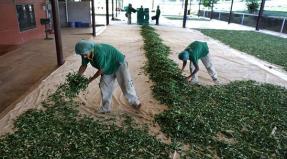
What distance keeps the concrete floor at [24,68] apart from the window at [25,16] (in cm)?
76

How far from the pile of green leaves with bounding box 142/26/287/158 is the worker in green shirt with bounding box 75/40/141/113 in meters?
0.81

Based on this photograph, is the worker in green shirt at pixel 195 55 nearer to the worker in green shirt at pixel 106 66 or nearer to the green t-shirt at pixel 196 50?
the green t-shirt at pixel 196 50

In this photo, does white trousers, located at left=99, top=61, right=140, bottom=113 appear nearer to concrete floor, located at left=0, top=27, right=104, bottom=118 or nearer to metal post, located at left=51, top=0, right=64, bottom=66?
concrete floor, located at left=0, top=27, right=104, bottom=118

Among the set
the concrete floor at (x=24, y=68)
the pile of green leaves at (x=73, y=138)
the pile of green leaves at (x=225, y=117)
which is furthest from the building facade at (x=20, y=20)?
the pile of green leaves at (x=225, y=117)

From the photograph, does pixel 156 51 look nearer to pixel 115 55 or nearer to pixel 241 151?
pixel 115 55

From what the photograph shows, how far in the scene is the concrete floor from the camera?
4980 millimetres

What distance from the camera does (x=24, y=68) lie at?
659cm

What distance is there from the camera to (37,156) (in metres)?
3.05

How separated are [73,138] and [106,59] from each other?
1239 mm

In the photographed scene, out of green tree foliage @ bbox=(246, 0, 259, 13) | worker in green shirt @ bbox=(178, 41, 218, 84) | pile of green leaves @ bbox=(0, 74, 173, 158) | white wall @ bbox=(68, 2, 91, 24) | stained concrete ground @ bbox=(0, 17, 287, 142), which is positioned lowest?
pile of green leaves @ bbox=(0, 74, 173, 158)

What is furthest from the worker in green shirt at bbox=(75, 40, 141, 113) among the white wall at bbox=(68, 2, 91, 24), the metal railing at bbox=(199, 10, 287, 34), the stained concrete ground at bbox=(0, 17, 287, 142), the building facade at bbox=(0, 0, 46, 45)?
the metal railing at bbox=(199, 10, 287, 34)

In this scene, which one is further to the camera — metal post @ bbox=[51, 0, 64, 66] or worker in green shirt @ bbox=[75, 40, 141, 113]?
metal post @ bbox=[51, 0, 64, 66]

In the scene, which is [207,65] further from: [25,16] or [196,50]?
[25,16]

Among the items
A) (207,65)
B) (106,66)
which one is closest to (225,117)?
(207,65)
